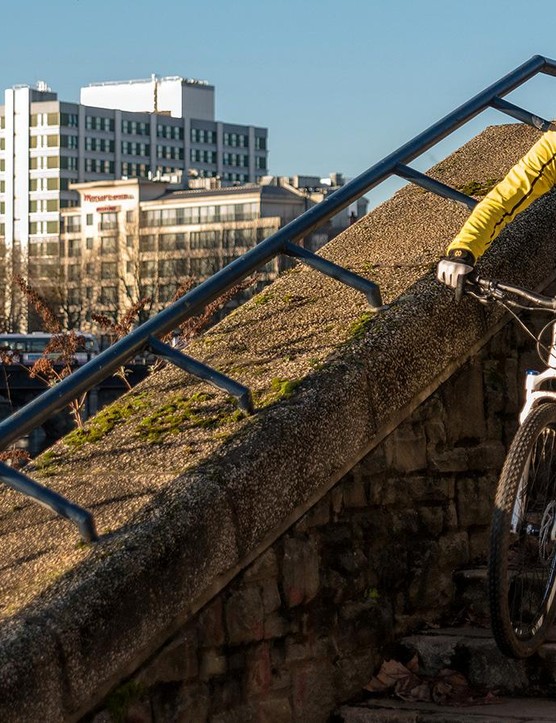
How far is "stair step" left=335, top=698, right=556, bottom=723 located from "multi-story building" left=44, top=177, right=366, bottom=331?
9752cm

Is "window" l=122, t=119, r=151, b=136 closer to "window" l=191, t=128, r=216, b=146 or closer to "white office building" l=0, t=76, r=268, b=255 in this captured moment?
"white office building" l=0, t=76, r=268, b=255

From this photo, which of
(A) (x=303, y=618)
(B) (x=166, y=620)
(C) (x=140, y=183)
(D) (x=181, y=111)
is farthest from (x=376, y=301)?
(D) (x=181, y=111)

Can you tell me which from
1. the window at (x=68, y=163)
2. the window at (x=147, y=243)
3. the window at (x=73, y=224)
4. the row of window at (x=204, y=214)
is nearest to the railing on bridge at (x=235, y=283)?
the window at (x=147, y=243)

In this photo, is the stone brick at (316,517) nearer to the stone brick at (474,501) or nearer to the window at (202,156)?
the stone brick at (474,501)

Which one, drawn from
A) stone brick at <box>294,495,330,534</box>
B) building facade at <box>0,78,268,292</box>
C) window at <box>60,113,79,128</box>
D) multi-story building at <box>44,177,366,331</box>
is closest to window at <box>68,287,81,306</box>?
multi-story building at <box>44,177,366,331</box>

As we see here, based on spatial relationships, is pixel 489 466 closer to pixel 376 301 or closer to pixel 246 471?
pixel 376 301

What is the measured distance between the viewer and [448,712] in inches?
191

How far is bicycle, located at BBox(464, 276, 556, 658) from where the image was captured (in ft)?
15.3

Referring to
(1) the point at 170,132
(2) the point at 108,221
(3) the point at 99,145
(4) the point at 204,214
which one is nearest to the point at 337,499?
(4) the point at 204,214

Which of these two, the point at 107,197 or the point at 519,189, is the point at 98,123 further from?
the point at 519,189

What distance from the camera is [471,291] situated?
490cm

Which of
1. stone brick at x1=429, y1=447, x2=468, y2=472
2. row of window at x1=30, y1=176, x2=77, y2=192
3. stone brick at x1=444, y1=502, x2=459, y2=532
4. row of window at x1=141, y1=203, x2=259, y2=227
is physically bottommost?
stone brick at x1=444, y1=502, x2=459, y2=532

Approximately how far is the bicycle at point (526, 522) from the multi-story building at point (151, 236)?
320 feet

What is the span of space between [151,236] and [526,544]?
459ft
